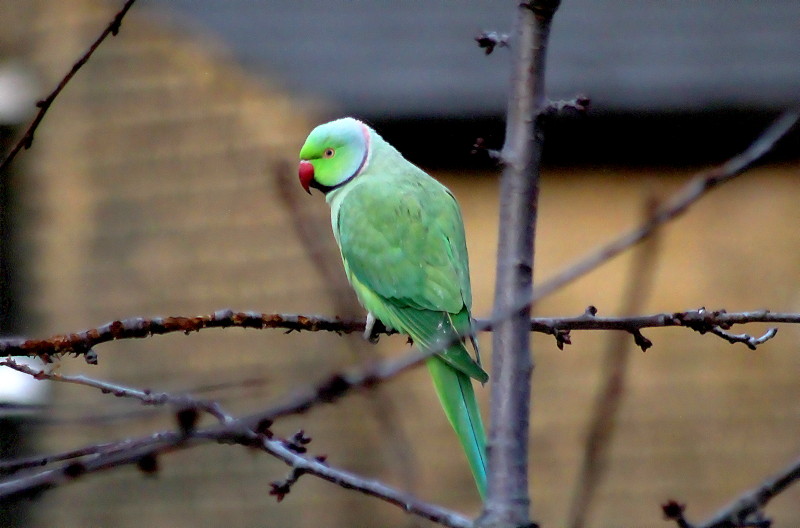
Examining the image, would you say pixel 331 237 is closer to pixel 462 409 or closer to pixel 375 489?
pixel 462 409

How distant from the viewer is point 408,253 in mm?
3062

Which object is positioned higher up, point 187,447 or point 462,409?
point 187,447

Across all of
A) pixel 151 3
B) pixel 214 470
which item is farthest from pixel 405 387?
pixel 151 3

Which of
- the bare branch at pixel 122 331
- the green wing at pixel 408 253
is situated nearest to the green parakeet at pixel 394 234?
the green wing at pixel 408 253

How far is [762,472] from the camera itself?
5.95 meters

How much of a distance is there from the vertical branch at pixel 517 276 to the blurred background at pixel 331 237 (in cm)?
467

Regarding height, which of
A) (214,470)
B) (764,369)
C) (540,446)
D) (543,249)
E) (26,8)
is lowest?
(214,470)

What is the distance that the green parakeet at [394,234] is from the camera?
293cm

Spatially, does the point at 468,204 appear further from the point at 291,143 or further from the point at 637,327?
the point at 637,327

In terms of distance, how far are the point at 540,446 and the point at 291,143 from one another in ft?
8.02

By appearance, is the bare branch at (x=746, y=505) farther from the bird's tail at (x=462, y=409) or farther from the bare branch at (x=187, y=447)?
the bird's tail at (x=462, y=409)

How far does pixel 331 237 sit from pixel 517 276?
16.0 ft

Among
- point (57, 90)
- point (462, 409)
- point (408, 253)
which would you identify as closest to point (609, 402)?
point (57, 90)

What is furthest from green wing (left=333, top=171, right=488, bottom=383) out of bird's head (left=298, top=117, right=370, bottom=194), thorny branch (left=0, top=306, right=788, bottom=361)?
Result: thorny branch (left=0, top=306, right=788, bottom=361)
